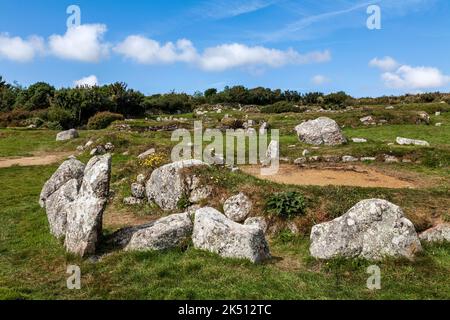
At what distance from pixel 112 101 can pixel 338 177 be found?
6135 centimetres

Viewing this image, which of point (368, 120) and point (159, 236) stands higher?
point (368, 120)

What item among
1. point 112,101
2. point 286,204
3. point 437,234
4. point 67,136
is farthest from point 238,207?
point 112,101

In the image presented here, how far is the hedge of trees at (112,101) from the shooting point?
70.1 meters

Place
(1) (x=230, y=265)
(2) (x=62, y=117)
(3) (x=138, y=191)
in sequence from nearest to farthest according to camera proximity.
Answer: (1) (x=230, y=265) < (3) (x=138, y=191) < (2) (x=62, y=117)

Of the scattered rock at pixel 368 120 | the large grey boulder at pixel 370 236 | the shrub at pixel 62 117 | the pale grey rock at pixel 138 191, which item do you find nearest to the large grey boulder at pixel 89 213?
the pale grey rock at pixel 138 191

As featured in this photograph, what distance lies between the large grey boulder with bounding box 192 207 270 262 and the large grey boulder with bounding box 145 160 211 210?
5.28 metres

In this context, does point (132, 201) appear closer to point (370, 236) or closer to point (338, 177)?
point (338, 177)

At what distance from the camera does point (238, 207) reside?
18531 mm

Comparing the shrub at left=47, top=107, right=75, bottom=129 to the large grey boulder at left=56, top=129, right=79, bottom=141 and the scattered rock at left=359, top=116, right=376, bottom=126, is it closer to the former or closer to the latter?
the large grey boulder at left=56, top=129, right=79, bottom=141

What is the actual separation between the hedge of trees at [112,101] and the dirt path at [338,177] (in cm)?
4506

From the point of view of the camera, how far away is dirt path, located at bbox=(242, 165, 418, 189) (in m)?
23.4

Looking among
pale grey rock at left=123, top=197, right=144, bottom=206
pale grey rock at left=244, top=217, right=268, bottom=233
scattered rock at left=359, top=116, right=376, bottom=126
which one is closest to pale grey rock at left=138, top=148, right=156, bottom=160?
pale grey rock at left=123, top=197, right=144, bottom=206

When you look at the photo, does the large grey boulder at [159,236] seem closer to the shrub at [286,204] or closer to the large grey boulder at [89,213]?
the large grey boulder at [89,213]
